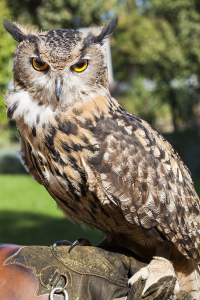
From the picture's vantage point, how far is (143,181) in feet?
6.29

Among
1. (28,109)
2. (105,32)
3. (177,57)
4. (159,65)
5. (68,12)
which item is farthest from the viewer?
(159,65)

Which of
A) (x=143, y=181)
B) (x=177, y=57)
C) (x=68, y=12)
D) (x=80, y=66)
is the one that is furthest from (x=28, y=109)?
(x=177, y=57)

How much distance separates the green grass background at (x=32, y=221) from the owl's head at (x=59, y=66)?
3.09m

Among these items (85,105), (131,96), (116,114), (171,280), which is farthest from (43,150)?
(131,96)

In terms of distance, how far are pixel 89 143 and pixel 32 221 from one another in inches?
227

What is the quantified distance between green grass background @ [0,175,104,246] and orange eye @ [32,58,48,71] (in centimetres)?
367

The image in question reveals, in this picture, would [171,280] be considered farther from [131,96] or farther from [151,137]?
[131,96]

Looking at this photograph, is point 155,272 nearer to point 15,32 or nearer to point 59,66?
point 59,66

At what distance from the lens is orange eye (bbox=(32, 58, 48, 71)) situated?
1807mm

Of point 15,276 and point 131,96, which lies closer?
point 15,276

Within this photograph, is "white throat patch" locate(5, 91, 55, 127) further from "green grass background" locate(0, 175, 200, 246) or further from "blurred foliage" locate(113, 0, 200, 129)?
"blurred foliage" locate(113, 0, 200, 129)

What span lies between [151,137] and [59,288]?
1118 mm

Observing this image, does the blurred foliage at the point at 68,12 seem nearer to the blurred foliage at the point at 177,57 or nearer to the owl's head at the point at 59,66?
the blurred foliage at the point at 177,57

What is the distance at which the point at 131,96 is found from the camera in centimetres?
2455
